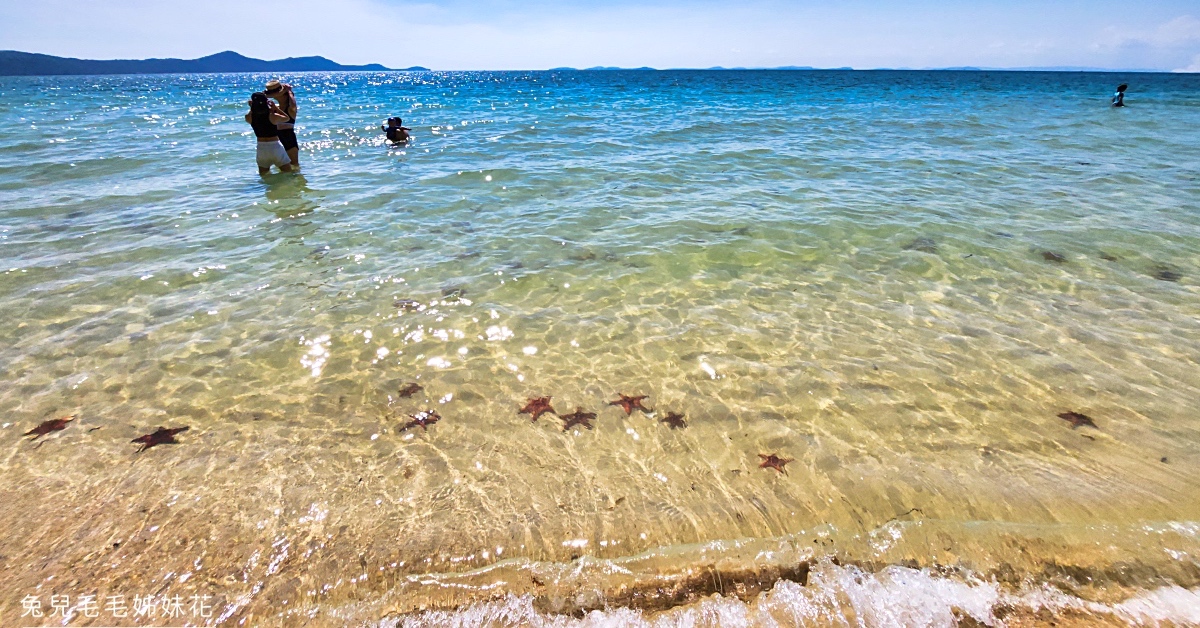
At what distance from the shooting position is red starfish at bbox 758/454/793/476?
4223 mm

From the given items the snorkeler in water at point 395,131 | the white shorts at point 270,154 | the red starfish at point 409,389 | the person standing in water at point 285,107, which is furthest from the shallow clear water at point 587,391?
the snorkeler in water at point 395,131

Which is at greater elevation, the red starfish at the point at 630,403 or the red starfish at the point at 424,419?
the red starfish at the point at 630,403

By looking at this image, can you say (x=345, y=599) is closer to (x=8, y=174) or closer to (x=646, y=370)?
(x=646, y=370)

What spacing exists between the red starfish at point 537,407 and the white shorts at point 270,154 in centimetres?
1215

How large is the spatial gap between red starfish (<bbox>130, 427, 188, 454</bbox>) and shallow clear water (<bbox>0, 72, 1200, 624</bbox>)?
6.0 inches

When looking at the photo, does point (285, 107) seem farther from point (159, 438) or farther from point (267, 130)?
point (159, 438)

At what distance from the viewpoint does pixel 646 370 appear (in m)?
5.49

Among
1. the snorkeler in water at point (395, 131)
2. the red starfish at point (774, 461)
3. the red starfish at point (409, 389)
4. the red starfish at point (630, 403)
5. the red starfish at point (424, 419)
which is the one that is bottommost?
the red starfish at point (774, 461)

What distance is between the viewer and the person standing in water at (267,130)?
41.0 ft

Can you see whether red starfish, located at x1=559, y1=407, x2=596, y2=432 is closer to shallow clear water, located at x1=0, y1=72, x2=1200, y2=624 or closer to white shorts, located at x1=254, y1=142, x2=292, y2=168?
shallow clear water, located at x1=0, y1=72, x2=1200, y2=624

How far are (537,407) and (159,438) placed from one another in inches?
130

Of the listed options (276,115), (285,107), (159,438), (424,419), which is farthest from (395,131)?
→ (424,419)

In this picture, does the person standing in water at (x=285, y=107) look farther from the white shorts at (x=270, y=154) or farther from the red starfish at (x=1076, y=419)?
the red starfish at (x=1076, y=419)

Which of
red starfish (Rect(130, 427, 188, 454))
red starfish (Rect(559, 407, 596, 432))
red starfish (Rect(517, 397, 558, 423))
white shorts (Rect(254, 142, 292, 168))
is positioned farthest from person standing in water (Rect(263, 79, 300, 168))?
red starfish (Rect(559, 407, 596, 432))
